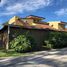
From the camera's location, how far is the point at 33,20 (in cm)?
4634

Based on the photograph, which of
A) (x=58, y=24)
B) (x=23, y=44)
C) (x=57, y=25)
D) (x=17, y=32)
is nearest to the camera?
(x=23, y=44)

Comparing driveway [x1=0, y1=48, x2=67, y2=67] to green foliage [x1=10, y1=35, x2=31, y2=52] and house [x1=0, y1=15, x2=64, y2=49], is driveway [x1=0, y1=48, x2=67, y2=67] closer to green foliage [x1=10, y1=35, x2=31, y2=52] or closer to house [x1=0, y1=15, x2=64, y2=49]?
green foliage [x1=10, y1=35, x2=31, y2=52]

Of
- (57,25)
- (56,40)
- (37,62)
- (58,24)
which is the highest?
(58,24)

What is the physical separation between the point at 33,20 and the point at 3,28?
20.4 metres

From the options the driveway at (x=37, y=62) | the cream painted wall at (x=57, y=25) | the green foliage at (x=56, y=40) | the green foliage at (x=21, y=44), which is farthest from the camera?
the cream painted wall at (x=57, y=25)

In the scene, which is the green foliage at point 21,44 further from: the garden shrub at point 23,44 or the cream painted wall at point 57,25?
the cream painted wall at point 57,25

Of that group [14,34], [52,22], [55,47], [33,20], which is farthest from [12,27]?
[52,22]

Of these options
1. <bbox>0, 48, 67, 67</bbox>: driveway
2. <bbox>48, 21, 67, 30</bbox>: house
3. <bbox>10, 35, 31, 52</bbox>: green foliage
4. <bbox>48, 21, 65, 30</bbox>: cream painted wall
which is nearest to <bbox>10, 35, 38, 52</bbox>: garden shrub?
<bbox>10, 35, 31, 52</bbox>: green foliage

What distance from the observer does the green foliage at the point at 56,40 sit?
87.0 feet

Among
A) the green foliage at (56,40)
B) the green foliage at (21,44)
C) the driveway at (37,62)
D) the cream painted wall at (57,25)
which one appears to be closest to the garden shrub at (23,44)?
the green foliage at (21,44)

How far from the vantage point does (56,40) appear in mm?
26812

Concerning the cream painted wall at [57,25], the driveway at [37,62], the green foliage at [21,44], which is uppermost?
the cream painted wall at [57,25]

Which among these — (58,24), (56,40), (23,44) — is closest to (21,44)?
(23,44)

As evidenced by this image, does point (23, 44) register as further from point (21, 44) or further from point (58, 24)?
point (58, 24)
